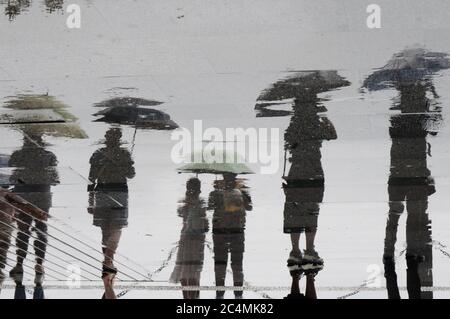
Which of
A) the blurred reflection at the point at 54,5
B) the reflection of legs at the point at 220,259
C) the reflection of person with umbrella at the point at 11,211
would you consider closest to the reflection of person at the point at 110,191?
the reflection of person with umbrella at the point at 11,211

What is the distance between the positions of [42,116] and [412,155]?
1.54 metres

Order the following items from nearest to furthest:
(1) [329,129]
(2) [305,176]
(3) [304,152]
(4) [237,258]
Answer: (1) [329,129]
(3) [304,152]
(2) [305,176]
(4) [237,258]

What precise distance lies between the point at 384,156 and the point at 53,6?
1.51m

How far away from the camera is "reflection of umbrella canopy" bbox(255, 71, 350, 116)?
2.58m

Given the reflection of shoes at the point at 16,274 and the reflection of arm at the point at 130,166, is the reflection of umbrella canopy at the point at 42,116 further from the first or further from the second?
the reflection of shoes at the point at 16,274

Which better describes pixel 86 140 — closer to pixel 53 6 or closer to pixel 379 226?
pixel 53 6

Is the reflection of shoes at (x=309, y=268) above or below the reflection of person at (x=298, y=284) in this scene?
above

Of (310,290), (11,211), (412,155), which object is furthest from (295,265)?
(11,211)

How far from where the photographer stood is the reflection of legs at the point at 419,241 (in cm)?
328

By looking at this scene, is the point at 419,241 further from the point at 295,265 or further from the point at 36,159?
the point at 36,159

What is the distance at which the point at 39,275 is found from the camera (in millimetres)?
3957

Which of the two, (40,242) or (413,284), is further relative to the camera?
(40,242)

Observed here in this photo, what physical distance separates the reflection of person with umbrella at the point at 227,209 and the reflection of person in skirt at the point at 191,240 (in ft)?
0.21
